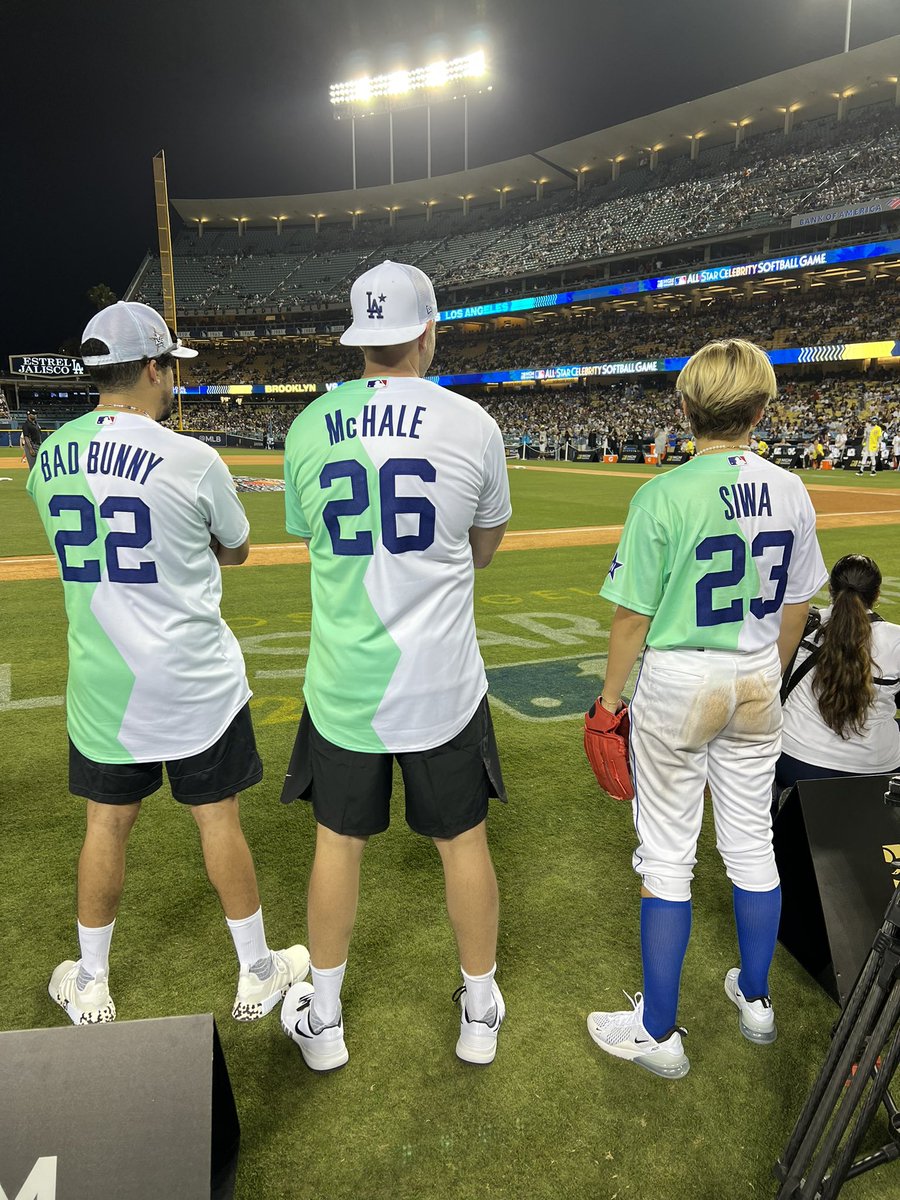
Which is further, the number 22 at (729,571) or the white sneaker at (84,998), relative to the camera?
the white sneaker at (84,998)

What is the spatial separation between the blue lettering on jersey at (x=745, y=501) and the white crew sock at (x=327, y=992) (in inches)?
71.8

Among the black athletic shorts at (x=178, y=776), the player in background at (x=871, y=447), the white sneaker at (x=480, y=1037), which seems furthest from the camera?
the player in background at (x=871, y=447)

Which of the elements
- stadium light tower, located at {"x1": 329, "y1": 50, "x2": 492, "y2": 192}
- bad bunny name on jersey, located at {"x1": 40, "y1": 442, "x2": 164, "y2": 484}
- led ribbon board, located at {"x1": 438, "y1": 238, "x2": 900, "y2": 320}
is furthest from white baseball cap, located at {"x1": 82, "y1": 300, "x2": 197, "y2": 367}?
stadium light tower, located at {"x1": 329, "y1": 50, "x2": 492, "y2": 192}

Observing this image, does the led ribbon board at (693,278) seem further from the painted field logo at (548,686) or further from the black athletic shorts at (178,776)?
the black athletic shorts at (178,776)

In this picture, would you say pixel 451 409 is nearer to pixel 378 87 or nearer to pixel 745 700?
pixel 745 700

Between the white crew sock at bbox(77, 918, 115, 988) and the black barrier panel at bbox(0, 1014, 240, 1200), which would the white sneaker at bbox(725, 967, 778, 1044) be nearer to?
the black barrier panel at bbox(0, 1014, 240, 1200)

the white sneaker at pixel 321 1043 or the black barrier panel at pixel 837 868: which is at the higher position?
the black barrier panel at pixel 837 868

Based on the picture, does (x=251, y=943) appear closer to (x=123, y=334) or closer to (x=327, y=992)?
(x=327, y=992)

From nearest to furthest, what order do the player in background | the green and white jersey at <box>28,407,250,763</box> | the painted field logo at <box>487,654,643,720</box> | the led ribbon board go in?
the green and white jersey at <box>28,407,250,763</box>, the painted field logo at <box>487,654,643,720</box>, the player in background, the led ribbon board

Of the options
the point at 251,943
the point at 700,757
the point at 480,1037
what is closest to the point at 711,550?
the point at 700,757

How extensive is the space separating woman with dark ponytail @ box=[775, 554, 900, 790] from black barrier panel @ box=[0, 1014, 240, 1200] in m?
2.63

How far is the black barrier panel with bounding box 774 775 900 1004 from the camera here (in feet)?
8.37

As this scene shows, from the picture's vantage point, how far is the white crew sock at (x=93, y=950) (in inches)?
99.8

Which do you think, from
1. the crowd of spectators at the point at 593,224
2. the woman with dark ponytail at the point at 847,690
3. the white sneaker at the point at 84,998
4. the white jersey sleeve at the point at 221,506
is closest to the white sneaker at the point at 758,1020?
the woman with dark ponytail at the point at 847,690
